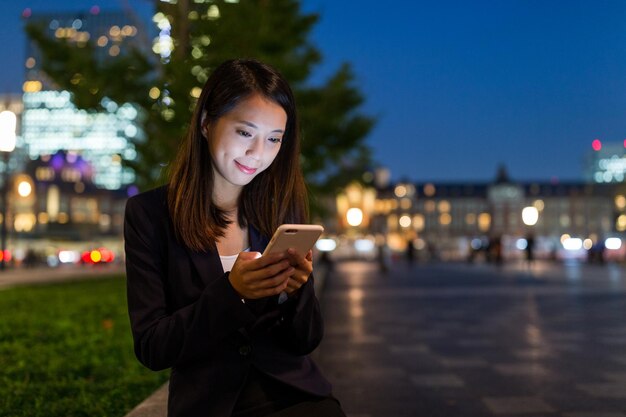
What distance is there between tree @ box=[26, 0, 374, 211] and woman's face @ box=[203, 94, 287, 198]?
13.5 metres

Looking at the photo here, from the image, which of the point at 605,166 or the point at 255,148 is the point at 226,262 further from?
the point at 605,166

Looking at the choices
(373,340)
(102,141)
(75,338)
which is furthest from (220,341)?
(102,141)

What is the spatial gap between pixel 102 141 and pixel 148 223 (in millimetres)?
182408

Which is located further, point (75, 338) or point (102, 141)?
point (102, 141)

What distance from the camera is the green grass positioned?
17.4ft

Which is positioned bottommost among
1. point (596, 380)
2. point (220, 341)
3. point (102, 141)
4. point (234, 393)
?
point (596, 380)

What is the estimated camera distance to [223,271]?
250 centimetres

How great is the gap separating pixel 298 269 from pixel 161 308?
49 cm

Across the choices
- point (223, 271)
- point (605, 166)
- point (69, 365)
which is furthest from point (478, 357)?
point (605, 166)

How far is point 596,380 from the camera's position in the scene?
6945 millimetres

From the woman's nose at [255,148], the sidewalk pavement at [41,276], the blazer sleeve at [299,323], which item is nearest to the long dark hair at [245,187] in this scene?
the woman's nose at [255,148]

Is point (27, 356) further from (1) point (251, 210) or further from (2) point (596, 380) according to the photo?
(1) point (251, 210)

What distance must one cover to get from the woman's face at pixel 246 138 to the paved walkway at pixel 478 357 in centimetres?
348

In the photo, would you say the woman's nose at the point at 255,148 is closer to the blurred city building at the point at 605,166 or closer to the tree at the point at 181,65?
the tree at the point at 181,65
